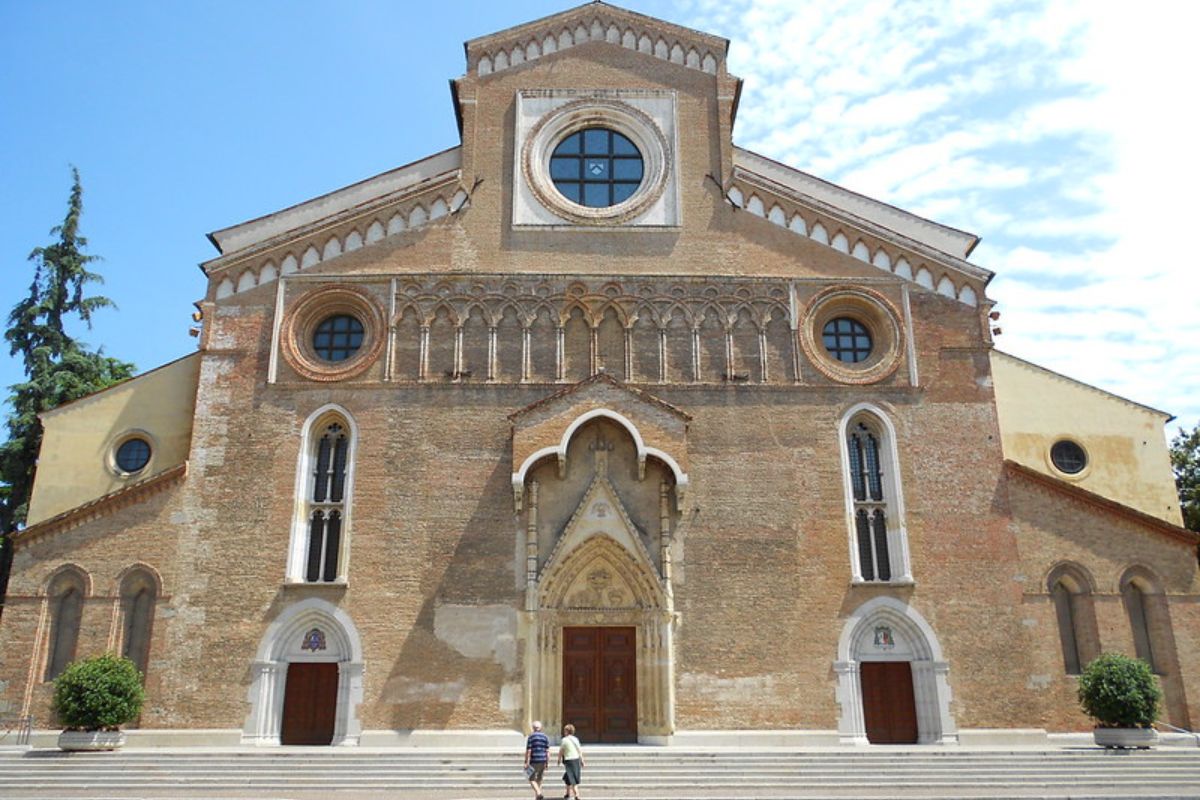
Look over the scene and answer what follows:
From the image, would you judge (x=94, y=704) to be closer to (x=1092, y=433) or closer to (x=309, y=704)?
(x=309, y=704)

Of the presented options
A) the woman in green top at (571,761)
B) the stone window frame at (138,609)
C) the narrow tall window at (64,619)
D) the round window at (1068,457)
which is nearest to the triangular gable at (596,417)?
the woman in green top at (571,761)

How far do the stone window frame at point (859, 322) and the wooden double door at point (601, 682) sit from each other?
24.2 ft

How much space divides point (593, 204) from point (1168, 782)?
1617 cm

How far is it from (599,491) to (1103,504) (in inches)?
420

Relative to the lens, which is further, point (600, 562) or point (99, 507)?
point (600, 562)

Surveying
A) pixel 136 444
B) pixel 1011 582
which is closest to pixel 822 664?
pixel 1011 582

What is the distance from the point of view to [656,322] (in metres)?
21.2

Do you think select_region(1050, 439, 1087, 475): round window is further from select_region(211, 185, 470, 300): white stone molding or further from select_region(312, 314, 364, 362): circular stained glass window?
select_region(312, 314, 364, 362): circular stained glass window

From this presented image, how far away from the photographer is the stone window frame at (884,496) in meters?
19.8

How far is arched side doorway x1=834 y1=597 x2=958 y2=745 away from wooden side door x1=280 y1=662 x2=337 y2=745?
10.2m

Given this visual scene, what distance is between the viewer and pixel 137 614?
1933 centimetres

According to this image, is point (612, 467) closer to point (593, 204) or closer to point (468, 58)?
point (593, 204)

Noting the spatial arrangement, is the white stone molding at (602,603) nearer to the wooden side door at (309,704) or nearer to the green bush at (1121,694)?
the wooden side door at (309,704)

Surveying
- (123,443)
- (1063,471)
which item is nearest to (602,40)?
(123,443)
